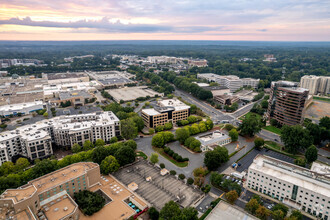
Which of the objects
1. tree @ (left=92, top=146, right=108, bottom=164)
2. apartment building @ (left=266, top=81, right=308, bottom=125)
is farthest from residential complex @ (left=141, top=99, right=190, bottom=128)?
apartment building @ (left=266, top=81, right=308, bottom=125)

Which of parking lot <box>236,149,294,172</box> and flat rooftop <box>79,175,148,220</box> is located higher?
flat rooftop <box>79,175,148,220</box>

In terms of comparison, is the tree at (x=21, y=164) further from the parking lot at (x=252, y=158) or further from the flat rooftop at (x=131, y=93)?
the flat rooftop at (x=131, y=93)

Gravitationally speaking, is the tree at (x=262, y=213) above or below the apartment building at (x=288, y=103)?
below

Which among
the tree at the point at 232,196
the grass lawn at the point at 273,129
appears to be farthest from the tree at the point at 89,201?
the grass lawn at the point at 273,129

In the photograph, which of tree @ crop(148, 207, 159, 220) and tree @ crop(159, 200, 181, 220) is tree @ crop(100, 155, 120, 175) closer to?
tree @ crop(148, 207, 159, 220)

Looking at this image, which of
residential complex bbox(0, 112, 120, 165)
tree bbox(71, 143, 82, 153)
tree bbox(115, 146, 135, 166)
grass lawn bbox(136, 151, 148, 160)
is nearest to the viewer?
tree bbox(115, 146, 135, 166)

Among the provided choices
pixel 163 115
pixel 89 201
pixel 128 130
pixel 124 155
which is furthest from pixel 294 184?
pixel 163 115

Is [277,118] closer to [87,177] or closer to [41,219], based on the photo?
[87,177]
